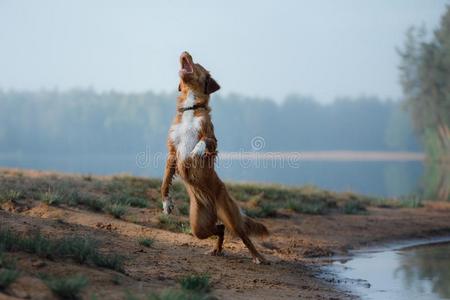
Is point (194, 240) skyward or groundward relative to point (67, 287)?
groundward

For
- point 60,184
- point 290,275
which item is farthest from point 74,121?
point 290,275

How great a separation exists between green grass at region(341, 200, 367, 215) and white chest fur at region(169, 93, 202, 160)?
935cm

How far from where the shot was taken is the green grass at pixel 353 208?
18161 millimetres

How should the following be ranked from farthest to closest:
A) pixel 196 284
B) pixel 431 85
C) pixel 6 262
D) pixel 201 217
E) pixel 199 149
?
1. pixel 431 85
2. pixel 201 217
3. pixel 199 149
4. pixel 196 284
5. pixel 6 262

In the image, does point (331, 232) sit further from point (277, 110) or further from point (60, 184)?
point (277, 110)

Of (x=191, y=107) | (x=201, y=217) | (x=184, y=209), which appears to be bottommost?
(x=184, y=209)

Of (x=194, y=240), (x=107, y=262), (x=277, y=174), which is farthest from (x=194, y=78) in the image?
(x=277, y=174)

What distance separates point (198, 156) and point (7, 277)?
362 cm

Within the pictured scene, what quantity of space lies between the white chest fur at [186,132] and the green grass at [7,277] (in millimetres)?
3557

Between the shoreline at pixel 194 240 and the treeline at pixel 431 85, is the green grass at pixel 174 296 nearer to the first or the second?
the shoreline at pixel 194 240

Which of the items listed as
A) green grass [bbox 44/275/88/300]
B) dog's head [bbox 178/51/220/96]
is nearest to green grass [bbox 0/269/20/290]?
green grass [bbox 44/275/88/300]

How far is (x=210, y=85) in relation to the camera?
32.6ft

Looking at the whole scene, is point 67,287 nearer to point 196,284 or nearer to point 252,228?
point 196,284

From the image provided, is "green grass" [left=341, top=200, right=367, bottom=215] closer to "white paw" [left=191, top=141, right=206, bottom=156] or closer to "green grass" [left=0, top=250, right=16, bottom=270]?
"white paw" [left=191, top=141, right=206, bottom=156]
